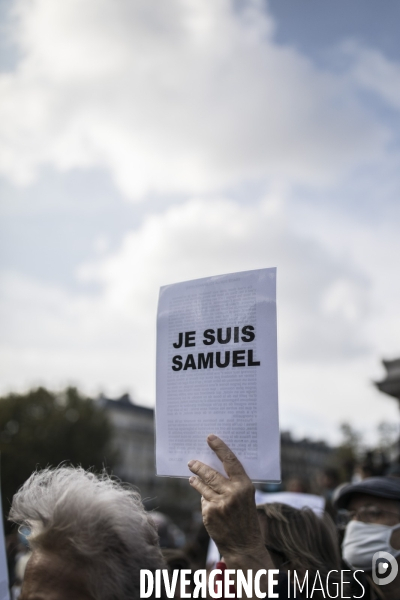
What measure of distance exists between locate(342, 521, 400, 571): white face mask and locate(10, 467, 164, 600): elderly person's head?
1.73 m

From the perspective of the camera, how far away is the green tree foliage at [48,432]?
39.3 m

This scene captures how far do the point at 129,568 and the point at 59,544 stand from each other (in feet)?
0.75

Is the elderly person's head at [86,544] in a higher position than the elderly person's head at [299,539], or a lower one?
higher

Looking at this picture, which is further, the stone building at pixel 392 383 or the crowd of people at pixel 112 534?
the stone building at pixel 392 383

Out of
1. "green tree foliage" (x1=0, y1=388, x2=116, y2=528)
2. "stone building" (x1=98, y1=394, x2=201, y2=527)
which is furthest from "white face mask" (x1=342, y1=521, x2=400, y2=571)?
"stone building" (x1=98, y1=394, x2=201, y2=527)

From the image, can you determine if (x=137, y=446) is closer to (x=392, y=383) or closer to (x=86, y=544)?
(x=392, y=383)

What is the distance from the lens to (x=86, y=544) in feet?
6.00

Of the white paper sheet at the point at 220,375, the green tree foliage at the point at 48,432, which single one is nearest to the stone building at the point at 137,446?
the green tree foliage at the point at 48,432

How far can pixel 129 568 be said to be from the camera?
184 centimetres

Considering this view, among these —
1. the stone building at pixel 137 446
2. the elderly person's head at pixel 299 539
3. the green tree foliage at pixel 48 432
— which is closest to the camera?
the elderly person's head at pixel 299 539

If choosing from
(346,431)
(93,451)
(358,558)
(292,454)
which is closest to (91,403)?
(93,451)

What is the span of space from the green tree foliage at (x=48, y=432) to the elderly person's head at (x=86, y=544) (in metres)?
38.9

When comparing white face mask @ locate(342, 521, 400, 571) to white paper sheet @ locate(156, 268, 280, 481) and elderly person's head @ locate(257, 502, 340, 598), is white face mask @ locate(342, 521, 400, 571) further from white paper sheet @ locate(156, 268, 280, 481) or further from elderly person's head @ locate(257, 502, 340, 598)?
white paper sheet @ locate(156, 268, 280, 481)

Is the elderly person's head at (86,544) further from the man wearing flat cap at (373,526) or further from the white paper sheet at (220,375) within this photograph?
the man wearing flat cap at (373,526)
